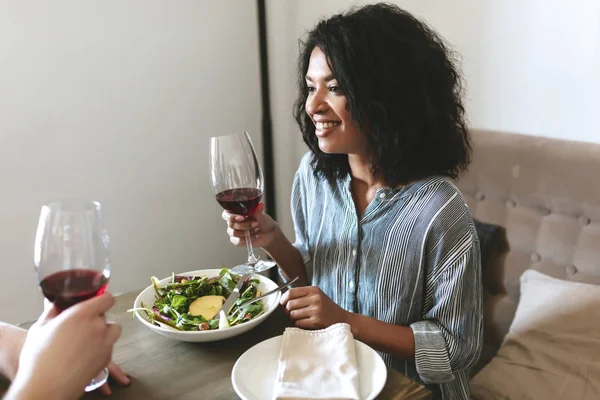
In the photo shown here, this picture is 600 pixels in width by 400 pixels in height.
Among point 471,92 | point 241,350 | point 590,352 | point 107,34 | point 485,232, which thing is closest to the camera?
point 241,350

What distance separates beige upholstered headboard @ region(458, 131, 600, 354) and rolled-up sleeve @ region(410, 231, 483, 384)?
1.75ft

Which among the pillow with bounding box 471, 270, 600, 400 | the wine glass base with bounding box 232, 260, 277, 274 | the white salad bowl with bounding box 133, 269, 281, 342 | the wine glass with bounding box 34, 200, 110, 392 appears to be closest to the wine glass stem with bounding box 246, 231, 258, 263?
the wine glass base with bounding box 232, 260, 277, 274

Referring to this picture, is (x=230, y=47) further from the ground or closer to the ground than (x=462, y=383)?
further from the ground

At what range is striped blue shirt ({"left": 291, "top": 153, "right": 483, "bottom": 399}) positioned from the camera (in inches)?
50.2

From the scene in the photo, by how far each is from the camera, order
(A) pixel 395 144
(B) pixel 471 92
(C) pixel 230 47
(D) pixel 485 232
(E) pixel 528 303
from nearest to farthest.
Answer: (A) pixel 395 144
(E) pixel 528 303
(D) pixel 485 232
(B) pixel 471 92
(C) pixel 230 47

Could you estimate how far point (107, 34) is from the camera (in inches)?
87.2

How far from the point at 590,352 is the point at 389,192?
71 centimetres

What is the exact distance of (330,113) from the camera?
1.41 m

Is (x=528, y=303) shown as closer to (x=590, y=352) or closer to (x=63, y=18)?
(x=590, y=352)

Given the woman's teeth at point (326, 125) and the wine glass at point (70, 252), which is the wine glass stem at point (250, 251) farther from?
the wine glass at point (70, 252)

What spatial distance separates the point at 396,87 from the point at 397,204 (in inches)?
11.1

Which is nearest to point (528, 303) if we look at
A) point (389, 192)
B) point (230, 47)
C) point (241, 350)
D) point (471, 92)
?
point (389, 192)

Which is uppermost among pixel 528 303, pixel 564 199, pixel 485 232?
pixel 564 199

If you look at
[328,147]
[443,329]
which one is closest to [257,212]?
[328,147]
